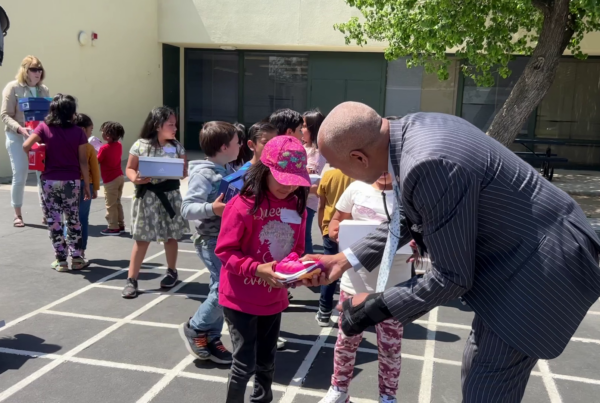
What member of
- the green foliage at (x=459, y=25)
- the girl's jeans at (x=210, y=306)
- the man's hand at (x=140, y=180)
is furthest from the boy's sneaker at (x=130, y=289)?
the green foliage at (x=459, y=25)

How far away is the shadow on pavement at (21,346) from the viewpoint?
364cm

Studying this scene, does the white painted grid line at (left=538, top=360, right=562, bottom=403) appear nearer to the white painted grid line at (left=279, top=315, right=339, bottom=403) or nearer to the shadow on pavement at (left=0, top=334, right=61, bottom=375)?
the white painted grid line at (left=279, top=315, right=339, bottom=403)

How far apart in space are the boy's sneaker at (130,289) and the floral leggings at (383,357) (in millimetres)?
2499

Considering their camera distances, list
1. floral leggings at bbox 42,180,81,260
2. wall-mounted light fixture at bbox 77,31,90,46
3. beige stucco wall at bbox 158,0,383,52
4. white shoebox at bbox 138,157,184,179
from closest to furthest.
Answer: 1. white shoebox at bbox 138,157,184,179
2. floral leggings at bbox 42,180,81,260
3. wall-mounted light fixture at bbox 77,31,90,46
4. beige stucco wall at bbox 158,0,383,52

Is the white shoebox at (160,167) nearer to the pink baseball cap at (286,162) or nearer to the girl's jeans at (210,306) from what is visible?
the girl's jeans at (210,306)

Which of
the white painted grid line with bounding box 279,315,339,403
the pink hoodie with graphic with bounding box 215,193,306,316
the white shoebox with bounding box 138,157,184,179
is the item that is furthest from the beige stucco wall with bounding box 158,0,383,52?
the pink hoodie with graphic with bounding box 215,193,306,316

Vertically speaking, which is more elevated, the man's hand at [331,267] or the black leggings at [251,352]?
the man's hand at [331,267]

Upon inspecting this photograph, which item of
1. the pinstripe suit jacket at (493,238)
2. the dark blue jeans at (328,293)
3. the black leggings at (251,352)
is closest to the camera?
the pinstripe suit jacket at (493,238)

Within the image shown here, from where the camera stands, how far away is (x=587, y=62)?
47.8 ft

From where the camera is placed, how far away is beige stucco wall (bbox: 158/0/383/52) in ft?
47.0

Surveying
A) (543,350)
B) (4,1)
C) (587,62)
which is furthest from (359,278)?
(587,62)

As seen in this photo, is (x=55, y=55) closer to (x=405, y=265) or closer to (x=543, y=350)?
(x=405, y=265)

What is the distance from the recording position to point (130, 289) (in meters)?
4.98

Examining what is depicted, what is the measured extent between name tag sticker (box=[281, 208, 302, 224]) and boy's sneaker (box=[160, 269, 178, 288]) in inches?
109
